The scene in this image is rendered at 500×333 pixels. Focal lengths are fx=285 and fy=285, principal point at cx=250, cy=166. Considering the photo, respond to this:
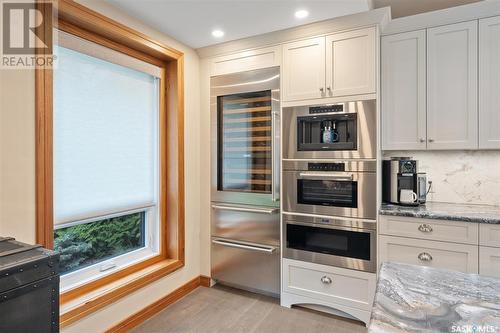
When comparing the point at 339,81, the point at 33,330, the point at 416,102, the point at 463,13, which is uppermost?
the point at 463,13

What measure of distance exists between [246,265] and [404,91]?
215cm

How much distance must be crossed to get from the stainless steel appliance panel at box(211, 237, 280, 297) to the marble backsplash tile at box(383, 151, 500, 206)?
1.60 metres

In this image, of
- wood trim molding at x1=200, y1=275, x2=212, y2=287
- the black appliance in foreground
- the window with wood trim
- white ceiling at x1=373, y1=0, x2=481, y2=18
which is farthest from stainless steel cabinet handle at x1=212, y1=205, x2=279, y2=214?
white ceiling at x1=373, y1=0, x2=481, y2=18

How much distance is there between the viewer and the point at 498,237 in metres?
1.94

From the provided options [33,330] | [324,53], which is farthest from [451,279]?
[324,53]

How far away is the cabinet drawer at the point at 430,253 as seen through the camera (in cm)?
202

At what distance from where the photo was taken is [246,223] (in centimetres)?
283

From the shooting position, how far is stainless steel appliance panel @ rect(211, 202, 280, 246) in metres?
2.71

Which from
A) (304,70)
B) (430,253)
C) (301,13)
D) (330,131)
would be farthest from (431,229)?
(301,13)

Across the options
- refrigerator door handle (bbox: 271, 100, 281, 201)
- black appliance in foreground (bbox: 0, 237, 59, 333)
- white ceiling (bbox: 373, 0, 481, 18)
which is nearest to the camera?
black appliance in foreground (bbox: 0, 237, 59, 333)

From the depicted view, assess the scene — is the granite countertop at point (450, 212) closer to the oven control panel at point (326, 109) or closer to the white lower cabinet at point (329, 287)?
the white lower cabinet at point (329, 287)

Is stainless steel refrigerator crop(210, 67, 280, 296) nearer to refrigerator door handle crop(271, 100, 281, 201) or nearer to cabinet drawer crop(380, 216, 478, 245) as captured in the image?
refrigerator door handle crop(271, 100, 281, 201)

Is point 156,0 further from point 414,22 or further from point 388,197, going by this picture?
point 388,197

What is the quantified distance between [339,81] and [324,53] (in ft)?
0.92
